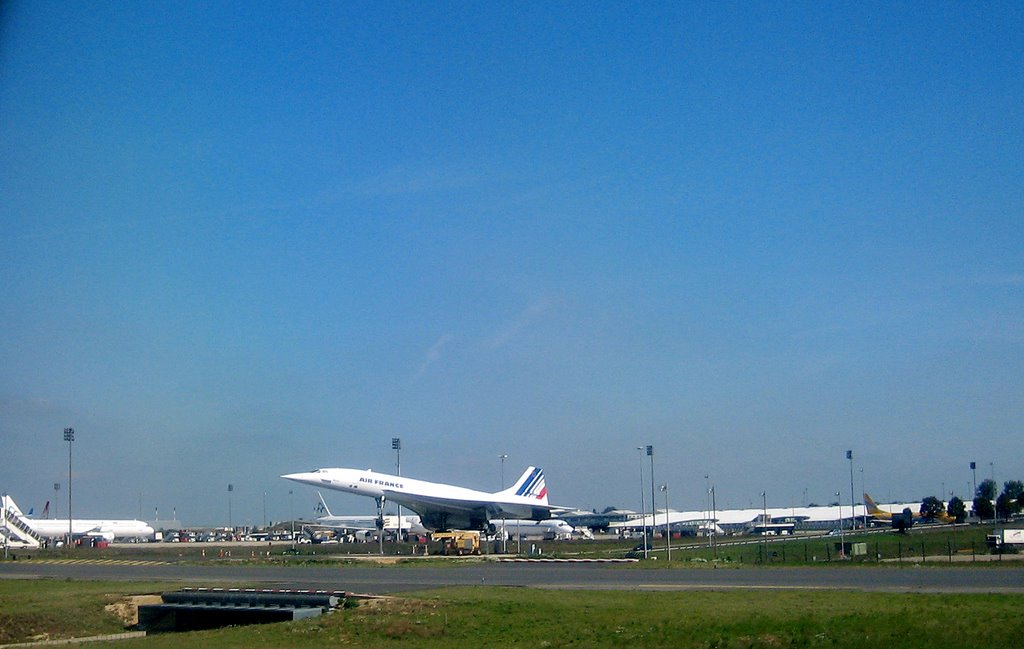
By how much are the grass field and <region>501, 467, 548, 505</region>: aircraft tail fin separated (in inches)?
2943

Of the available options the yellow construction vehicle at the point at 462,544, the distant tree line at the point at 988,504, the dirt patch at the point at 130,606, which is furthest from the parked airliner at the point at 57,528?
the distant tree line at the point at 988,504

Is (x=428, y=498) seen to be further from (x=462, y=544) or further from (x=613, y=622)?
(x=613, y=622)

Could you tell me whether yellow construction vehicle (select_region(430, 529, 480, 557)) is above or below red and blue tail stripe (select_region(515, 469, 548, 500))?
below

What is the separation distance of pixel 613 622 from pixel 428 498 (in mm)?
59766

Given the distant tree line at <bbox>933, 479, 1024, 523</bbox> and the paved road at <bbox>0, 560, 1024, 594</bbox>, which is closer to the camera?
the paved road at <bbox>0, 560, 1024, 594</bbox>

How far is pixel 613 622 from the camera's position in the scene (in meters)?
27.0

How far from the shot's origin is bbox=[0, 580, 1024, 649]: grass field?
78.4 ft

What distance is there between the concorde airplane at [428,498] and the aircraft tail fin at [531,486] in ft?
53.0

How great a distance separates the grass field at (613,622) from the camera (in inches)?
941

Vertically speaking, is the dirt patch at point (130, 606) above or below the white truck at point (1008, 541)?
above

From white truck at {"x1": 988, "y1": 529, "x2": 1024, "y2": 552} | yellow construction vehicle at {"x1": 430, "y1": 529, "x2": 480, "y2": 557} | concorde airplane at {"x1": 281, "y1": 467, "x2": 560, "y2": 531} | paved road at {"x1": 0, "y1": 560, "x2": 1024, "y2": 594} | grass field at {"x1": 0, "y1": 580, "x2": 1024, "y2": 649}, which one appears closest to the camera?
grass field at {"x1": 0, "y1": 580, "x2": 1024, "y2": 649}

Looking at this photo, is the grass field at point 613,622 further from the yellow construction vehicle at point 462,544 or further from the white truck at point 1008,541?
the yellow construction vehicle at point 462,544

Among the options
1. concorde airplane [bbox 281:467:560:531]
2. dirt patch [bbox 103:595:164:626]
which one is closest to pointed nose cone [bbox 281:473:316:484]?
concorde airplane [bbox 281:467:560:531]

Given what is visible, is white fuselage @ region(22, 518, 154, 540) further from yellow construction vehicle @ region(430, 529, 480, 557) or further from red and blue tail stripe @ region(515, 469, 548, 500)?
yellow construction vehicle @ region(430, 529, 480, 557)
